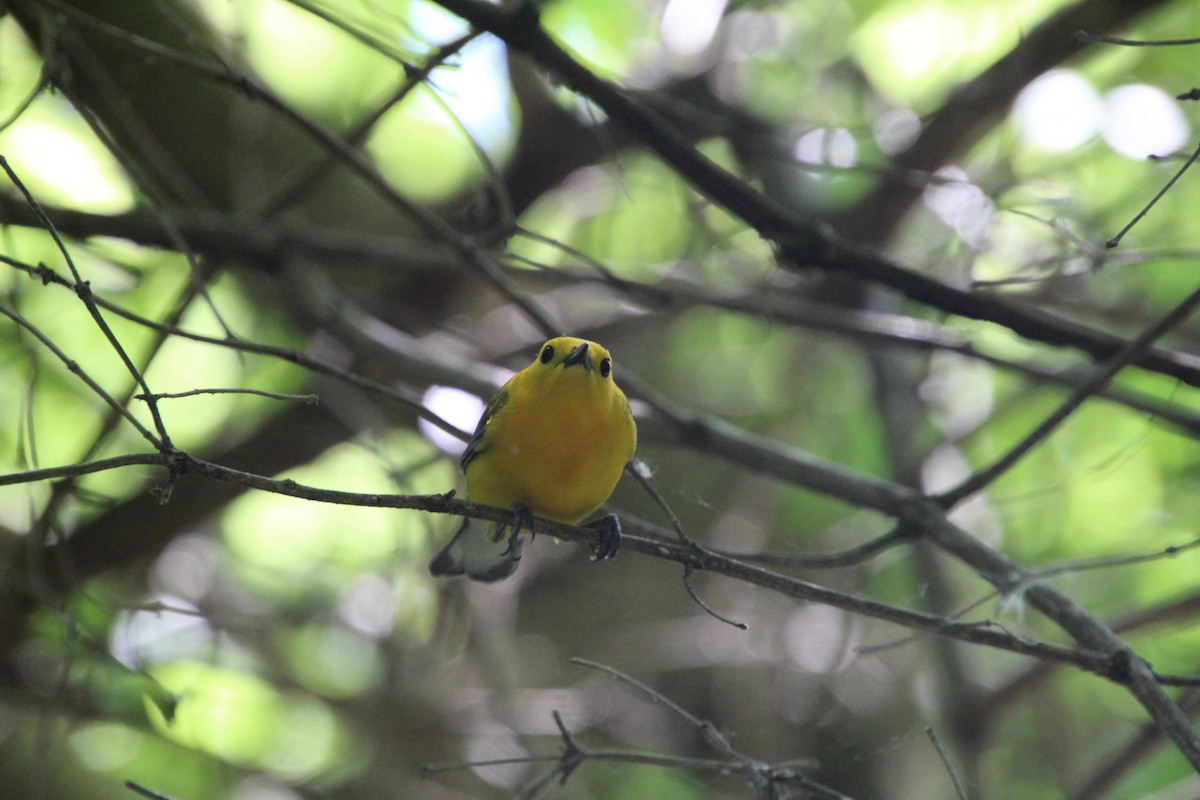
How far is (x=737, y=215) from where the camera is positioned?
3678 mm

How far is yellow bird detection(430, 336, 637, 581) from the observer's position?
11.2ft

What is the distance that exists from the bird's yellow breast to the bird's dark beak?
0.05 feet

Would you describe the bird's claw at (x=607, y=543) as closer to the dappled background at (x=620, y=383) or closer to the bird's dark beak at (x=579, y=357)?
the bird's dark beak at (x=579, y=357)

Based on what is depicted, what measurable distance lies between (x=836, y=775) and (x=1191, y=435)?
7.41 feet

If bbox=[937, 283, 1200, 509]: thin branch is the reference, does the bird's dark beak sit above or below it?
above

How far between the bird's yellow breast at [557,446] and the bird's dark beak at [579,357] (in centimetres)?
2

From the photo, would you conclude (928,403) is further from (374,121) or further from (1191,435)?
(374,121)

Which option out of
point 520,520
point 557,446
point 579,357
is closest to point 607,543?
point 520,520

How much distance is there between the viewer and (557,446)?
11.2 ft

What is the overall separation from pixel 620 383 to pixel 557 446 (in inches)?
34.5

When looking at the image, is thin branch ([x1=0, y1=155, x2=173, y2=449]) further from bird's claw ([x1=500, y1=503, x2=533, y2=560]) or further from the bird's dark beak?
the bird's dark beak

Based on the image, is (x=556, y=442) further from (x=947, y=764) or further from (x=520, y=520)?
(x=947, y=764)

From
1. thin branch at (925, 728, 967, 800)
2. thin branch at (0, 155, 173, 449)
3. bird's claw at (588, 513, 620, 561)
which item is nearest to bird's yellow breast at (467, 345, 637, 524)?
bird's claw at (588, 513, 620, 561)

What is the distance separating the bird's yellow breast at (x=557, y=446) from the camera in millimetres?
3412
